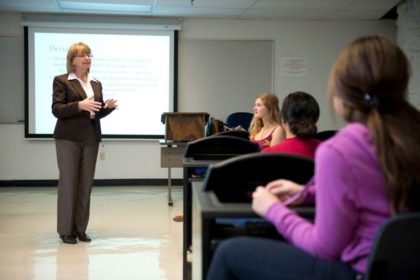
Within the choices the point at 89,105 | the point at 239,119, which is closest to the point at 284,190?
the point at 89,105

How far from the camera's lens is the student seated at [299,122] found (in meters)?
2.14

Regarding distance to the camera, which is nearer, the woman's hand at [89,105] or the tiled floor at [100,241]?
the tiled floor at [100,241]

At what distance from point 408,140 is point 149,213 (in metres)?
3.80

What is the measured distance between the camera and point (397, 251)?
1004 millimetres

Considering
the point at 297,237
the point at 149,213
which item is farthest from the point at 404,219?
the point at 149,213

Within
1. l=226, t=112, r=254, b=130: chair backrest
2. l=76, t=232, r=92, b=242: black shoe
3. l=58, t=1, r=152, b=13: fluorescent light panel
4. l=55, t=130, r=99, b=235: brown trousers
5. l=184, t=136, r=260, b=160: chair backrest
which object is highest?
l=58, t=1, r=152, b=13: fluorescent light panel

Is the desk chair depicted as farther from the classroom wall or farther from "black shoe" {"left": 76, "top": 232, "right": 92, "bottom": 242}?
the classroom wall

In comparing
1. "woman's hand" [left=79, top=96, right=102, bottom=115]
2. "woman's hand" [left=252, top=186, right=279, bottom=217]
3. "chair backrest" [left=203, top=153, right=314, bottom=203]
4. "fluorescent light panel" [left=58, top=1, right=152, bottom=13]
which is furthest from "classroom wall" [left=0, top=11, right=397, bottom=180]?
"woman's hand" [left=252, top=186, right=279, bottom=217]

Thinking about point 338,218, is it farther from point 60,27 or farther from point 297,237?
point 60,27

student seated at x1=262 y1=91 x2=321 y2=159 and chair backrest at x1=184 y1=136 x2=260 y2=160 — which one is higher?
student seated at x1=262 y1=91 x2=321 y2=159

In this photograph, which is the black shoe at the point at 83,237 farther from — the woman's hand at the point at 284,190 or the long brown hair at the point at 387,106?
the long brown hair at the point at 387,106

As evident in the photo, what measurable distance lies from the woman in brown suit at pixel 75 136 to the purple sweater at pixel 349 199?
259 centimetres

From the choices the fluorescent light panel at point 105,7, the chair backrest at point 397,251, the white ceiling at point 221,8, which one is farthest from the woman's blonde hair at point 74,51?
the chair backrest at point 397,251

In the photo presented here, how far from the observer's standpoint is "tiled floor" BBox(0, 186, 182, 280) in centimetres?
296
